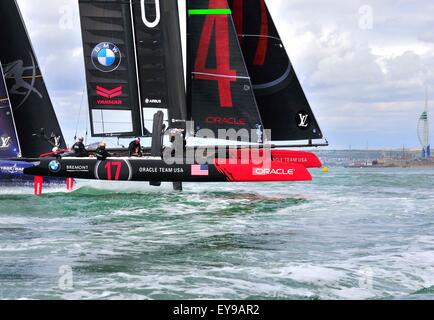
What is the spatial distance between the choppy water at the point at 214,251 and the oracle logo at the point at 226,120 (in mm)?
2358

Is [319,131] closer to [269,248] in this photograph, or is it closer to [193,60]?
[193,60]

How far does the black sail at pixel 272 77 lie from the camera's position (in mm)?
20188

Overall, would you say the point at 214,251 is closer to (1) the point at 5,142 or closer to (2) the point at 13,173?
(2) the point at 13,173

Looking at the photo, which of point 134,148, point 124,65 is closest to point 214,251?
point 134,148

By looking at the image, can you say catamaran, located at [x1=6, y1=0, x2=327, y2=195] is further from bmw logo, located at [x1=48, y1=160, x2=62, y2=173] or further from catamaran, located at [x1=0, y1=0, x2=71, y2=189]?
catamaran, located at [x1=0, y1=0, x2=71, y2=189]

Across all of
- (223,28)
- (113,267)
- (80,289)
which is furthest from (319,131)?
(80,289)

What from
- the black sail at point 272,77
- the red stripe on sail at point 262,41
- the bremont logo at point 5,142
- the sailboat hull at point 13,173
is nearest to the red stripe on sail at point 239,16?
the black sail at point 272,77

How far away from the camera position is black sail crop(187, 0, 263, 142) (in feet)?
57.8

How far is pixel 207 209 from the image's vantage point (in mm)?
16422

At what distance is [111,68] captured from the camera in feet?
64.4

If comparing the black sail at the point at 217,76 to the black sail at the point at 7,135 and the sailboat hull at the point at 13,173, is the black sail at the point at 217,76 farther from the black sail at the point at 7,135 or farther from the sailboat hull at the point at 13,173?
the black sail at the point at 7,135

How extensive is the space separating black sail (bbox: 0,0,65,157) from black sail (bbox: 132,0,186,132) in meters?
4.27

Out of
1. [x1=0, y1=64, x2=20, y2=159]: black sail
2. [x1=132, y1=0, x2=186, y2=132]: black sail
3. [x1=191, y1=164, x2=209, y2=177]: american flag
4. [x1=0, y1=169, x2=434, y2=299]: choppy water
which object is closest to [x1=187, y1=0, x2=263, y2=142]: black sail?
[x1=132, y1=0, x2=186, y2=132]: black sail

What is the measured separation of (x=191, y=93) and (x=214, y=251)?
883 centimetres
